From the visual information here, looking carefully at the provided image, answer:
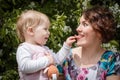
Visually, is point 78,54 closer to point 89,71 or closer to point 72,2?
point 89,71

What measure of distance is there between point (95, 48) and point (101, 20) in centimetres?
21

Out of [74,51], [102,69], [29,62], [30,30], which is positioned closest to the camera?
[29,62]

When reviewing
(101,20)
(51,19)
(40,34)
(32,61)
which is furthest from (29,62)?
(51,19)

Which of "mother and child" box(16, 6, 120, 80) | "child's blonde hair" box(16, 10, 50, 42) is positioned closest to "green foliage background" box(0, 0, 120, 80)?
"mother and child" box(16, 6, 120, 80)

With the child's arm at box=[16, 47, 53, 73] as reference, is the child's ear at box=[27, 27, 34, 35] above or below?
above

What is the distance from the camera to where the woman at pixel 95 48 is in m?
4.18

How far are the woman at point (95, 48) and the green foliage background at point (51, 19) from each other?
4.21ft

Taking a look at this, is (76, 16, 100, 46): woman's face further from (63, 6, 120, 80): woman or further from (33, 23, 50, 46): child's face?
(33, 23, 50, 46): child's face

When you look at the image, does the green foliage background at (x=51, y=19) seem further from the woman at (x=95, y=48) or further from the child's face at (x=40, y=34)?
the child's face at (x=40, y=34)

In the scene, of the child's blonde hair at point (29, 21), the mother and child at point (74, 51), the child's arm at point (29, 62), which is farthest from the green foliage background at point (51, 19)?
the child's arm at point (29, 62)

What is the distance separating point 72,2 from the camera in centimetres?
624

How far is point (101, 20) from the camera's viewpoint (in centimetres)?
421

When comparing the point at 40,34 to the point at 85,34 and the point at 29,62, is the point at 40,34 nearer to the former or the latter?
the point at 29,62

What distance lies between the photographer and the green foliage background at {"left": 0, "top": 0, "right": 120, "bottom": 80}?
5682 mm
